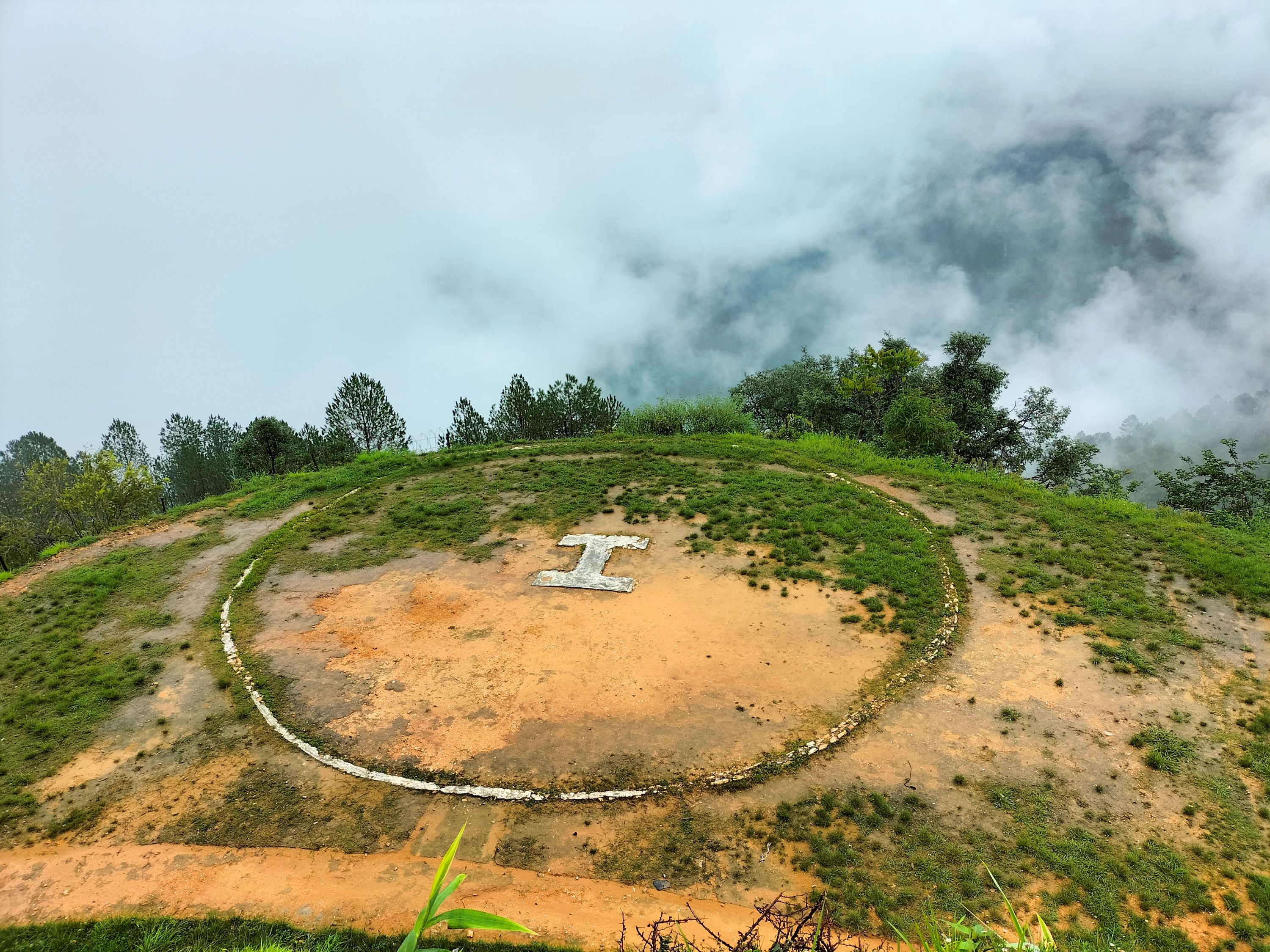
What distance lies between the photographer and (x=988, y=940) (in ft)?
11.5

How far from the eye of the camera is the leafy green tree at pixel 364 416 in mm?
34438

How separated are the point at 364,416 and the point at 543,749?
30238mm

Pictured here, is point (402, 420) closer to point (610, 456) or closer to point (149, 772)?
point (610, 456)

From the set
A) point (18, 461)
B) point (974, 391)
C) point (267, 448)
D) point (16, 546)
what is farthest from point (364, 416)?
point (18, 461)

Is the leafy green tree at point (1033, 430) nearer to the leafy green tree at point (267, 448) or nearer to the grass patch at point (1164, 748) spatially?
the grass patch at point (1164, 748)

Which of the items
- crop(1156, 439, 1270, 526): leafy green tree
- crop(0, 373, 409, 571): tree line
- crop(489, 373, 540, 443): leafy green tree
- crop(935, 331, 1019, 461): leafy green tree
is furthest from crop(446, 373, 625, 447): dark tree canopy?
crop(1156, 439, 1270, 526): leafy green tree

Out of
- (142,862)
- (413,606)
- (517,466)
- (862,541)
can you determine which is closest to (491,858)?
(142,862)

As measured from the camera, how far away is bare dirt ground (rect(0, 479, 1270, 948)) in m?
7.07

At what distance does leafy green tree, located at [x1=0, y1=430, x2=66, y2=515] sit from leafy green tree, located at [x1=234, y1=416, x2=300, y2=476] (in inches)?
1199

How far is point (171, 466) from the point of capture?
50219 mm

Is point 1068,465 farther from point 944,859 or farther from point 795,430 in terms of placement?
point 944,859

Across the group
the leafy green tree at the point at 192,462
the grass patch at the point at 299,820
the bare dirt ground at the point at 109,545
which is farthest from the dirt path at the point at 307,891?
the leafy green tree at the point at 192,462

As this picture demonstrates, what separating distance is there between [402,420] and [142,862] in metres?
31.0

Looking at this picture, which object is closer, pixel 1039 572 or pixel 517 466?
pixel 1039 572
